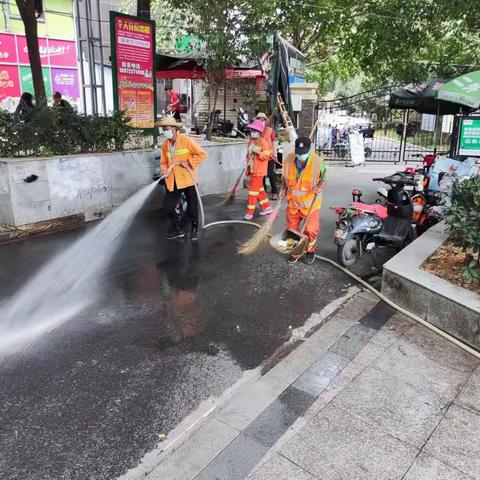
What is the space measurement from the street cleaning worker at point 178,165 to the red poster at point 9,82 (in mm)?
10624

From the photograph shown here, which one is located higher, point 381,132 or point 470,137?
point 470,137

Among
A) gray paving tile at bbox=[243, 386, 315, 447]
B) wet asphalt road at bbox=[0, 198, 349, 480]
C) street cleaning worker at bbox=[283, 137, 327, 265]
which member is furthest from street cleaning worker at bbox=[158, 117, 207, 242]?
gray paving tile at bbox=[243, 386, 315, 447]

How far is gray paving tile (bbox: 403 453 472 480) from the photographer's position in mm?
2547

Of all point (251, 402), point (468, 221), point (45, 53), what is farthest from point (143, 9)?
point (251, 402)

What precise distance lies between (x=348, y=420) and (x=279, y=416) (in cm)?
43

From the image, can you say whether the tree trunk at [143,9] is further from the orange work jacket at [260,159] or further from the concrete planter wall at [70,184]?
the orange work jacket at [260,159]

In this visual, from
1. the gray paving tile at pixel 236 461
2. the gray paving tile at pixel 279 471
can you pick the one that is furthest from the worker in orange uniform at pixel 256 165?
the gray paving tile at pixel 279 471

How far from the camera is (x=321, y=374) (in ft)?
11.7

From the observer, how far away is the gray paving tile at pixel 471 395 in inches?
125

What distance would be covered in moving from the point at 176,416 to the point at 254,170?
518 cm

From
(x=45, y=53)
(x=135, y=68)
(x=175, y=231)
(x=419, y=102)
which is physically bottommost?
(x=175, y=231)

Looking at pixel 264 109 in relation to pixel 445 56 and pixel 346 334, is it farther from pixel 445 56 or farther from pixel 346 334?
pixel 346 334

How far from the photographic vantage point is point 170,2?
9.82m

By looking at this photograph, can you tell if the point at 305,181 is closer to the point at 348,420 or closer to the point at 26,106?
the point at 348,420
